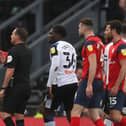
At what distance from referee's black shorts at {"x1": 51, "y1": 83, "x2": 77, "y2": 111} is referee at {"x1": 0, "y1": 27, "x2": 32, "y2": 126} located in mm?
595

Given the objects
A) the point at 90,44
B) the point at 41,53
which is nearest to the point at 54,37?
the point at 90,44

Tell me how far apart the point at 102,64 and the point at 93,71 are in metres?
0.49

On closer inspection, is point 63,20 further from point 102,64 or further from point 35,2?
point 102,64

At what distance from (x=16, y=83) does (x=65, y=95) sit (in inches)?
38.3

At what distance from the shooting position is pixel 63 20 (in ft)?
62.3

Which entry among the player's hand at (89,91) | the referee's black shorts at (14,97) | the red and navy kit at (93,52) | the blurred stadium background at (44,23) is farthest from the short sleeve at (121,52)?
the blurred stadium background at (44,23)

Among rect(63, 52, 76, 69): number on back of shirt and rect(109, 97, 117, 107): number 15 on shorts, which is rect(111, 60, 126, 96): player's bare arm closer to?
rect(109, 97, 117, 107): number 15 on shorts

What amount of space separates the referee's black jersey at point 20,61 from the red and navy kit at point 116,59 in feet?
4.38

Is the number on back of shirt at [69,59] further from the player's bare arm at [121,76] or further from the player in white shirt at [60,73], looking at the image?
the player's bare arm at [121,76]

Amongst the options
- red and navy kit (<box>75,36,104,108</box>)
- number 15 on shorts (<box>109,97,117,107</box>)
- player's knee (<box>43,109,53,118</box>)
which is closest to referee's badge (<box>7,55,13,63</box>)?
red and navy kit (<box>75,36,104,108</box>)

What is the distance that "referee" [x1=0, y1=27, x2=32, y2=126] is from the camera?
11125 millimetres

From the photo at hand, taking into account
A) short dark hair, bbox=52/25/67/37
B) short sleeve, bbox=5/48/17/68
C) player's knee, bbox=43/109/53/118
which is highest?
short dark hair, bbox=52/25/67/37

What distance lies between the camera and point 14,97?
1118 cm

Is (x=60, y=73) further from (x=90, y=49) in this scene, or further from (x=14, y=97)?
(x=14, y=97)
